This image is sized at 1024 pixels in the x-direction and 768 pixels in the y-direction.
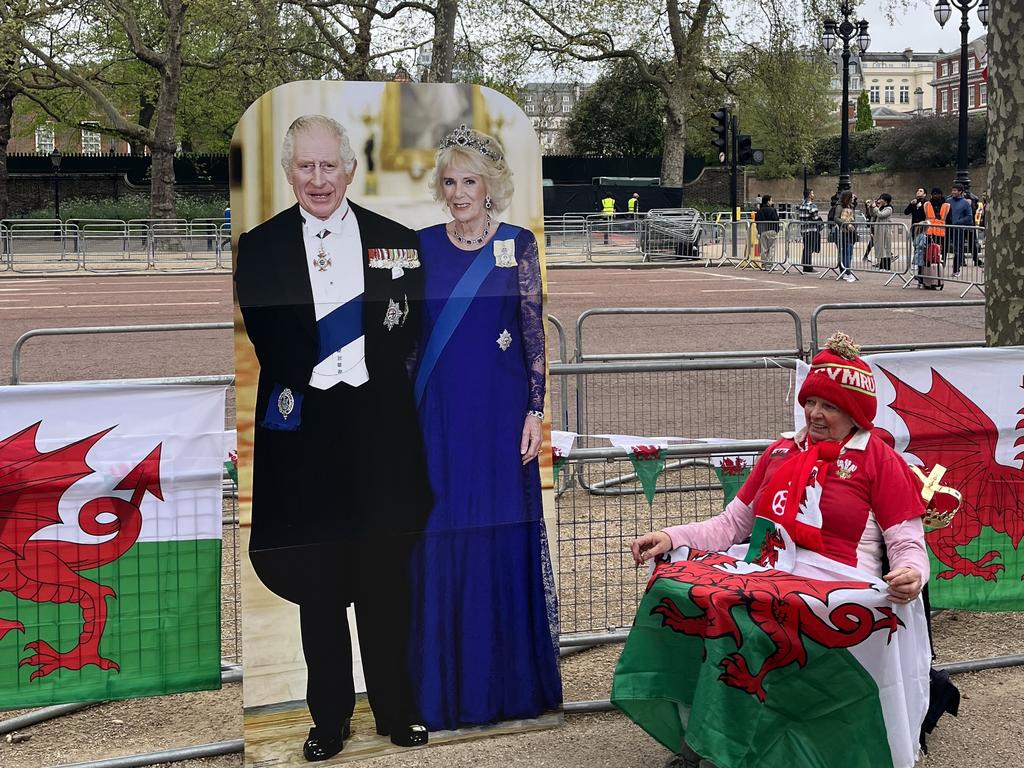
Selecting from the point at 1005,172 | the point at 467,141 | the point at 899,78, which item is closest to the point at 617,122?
the point at 1005,172

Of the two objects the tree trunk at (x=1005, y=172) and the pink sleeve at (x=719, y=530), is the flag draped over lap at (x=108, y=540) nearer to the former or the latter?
the pink sleeve at (x=719, y=530)

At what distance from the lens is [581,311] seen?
19812 millimetres

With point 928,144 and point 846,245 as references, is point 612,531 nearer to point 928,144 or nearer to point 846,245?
point 846,245

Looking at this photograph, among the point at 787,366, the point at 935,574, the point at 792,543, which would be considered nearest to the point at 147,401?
the point at 792,543

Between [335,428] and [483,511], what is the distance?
64 cm

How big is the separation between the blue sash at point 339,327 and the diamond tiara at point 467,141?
62cm

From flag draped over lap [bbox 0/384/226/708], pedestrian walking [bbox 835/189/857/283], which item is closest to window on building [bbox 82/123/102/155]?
pedestrian walking [bbox 835/189/857/283]

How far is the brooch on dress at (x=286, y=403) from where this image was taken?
4.39m

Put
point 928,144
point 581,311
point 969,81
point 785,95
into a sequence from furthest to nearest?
point 969,81 → point 928,144 → point 785,95 → point 581,311

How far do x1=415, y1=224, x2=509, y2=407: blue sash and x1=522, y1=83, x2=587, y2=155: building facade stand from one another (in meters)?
40.4

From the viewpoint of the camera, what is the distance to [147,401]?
4609 millimetres

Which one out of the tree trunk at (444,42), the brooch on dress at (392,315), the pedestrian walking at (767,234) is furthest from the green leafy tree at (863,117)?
the brooch on dress at (392,315)

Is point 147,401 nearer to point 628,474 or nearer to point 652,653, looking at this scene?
point 652,653

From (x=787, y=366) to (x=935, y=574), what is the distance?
1.91 metres
